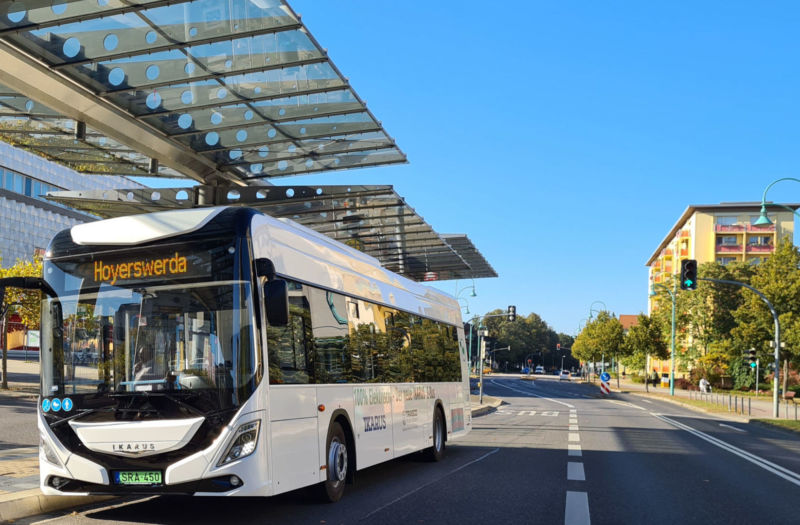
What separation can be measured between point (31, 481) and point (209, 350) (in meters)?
3.21

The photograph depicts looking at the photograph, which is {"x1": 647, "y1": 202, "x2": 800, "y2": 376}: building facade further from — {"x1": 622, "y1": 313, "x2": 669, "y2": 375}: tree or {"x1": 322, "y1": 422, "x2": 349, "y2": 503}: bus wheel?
{"x1": 322, "y1": 422, "x2": 349, "y2": 503}: bus wheel

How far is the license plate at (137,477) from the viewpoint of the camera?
6.93 m

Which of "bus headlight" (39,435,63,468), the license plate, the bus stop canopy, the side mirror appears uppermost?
the bus stop canopy

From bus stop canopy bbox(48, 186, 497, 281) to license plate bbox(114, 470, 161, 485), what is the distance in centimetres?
665

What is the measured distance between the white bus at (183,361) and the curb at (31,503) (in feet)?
1.24

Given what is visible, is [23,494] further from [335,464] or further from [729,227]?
[729,227]

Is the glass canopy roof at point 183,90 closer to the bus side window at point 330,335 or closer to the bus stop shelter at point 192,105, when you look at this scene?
the bus stop shelter at point 192,105

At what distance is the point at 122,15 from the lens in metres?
8.98

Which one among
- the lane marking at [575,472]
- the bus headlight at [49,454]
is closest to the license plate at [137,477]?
→ the bus headlight at [49,454]

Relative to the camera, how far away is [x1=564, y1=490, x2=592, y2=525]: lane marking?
7.79 meters

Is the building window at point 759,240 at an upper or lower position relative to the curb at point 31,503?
upper

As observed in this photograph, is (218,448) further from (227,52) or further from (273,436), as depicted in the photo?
(227,52)

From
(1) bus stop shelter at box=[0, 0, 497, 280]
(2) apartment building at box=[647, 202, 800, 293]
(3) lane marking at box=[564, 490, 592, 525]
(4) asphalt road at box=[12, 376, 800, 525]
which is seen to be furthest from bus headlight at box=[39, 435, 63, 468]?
(2) apartment building at box=[647, 202, 800, 293]

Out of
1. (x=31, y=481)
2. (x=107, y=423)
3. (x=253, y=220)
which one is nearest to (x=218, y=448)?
(x=107, y=423)
